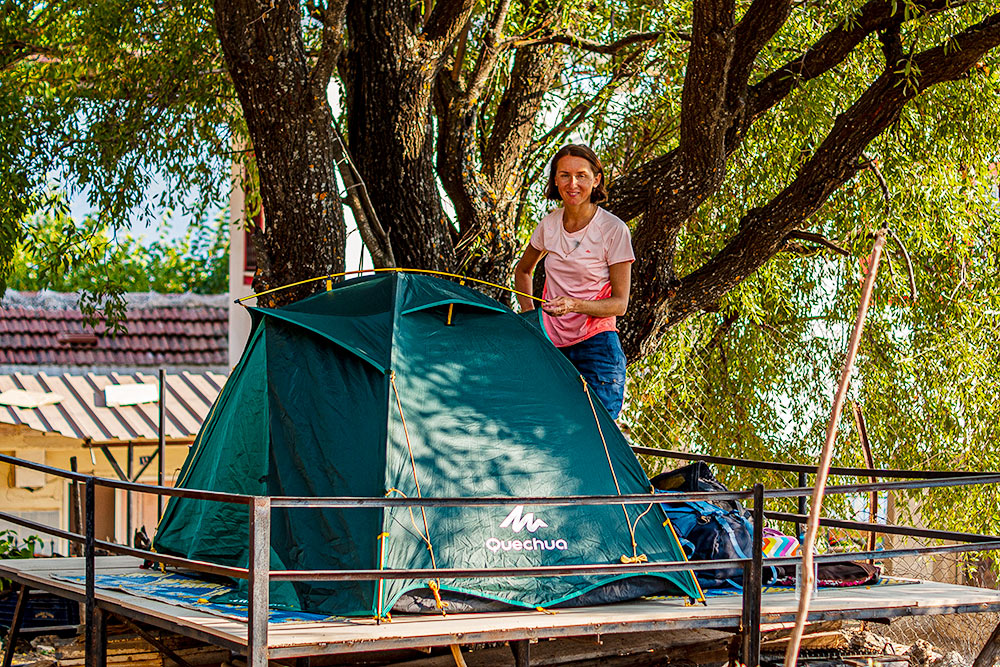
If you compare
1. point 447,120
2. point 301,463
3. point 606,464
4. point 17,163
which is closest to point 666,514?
point 606,464

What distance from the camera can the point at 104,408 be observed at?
1326 centimetres

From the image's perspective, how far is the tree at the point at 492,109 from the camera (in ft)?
21.9

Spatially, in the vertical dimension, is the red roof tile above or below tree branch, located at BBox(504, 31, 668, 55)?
below

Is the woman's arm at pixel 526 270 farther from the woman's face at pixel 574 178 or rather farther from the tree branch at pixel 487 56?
the tree branch at pixel 487 56

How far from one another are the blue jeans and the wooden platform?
1.27 m

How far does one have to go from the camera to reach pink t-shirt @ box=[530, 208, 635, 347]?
5.94 metres

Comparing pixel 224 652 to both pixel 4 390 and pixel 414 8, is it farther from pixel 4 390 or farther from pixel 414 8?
pixel 4 390

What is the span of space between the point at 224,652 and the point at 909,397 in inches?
243

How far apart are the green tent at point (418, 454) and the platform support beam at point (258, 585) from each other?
2.49ft

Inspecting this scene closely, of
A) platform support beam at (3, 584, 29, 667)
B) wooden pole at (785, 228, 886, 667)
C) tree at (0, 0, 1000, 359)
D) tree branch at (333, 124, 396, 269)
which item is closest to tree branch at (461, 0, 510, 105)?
tree at (0, 0, 1000, 359)

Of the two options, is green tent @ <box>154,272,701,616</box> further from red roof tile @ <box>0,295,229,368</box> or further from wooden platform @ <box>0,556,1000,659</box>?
red roof tile @ <box>0,295,229,368</box>

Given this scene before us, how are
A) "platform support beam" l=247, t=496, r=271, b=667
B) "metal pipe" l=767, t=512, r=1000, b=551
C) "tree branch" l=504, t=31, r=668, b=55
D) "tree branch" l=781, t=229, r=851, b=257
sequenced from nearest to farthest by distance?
"platform support beam" l=247, t=496, r=271, b=667, "metal pipe" l=767, t=512, r=1000, b=551, "tree branch" l=504, t=31, r=668, b=55, "tree branch" l=781, t=229, r=851, b=257

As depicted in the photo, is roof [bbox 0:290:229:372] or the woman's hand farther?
roof [bbox 0:290:229:372]

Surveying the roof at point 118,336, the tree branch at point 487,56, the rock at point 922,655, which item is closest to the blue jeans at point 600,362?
the tree branch at point 487,56
